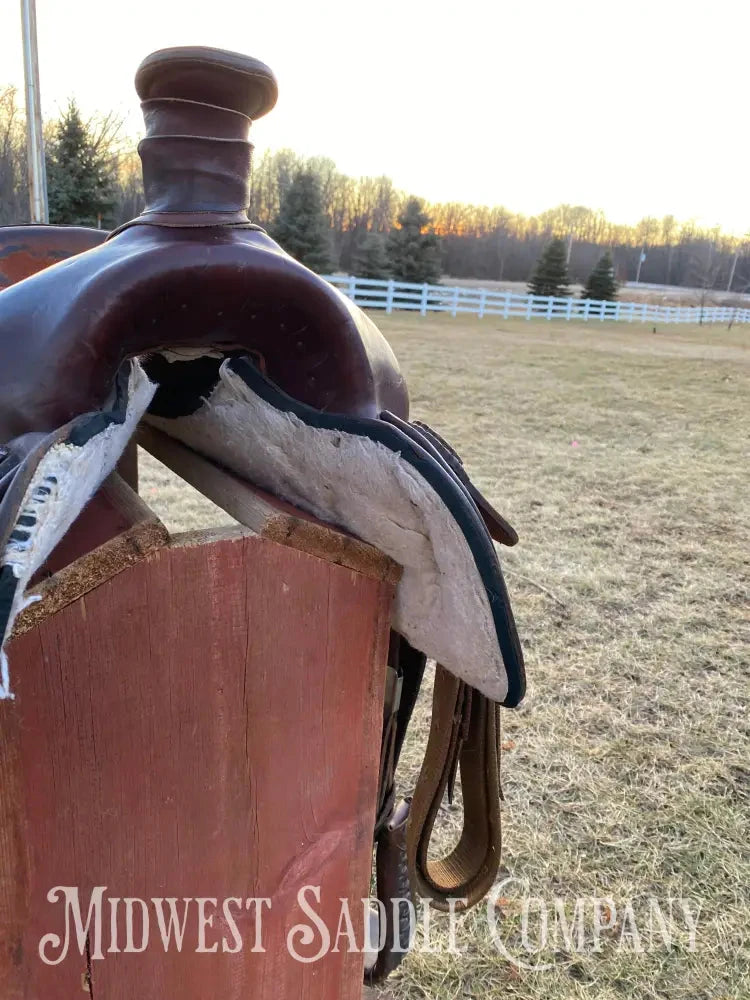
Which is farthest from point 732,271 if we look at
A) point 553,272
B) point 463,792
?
point 463,792

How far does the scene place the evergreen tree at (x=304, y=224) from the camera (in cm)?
2012

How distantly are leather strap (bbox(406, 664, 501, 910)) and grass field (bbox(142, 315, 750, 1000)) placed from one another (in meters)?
0.67

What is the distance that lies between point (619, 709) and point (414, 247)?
21.0 meters

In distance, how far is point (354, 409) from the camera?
0.67 m

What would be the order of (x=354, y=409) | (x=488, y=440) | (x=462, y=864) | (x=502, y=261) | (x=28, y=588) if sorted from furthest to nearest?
1. (x=502, y=261)
2. (x=488, y=440)
3. (x=462, y=864)
4. (x=354, y=409)
5. (x=28, y=588)

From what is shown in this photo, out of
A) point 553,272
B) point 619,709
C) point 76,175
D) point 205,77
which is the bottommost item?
point 619,709

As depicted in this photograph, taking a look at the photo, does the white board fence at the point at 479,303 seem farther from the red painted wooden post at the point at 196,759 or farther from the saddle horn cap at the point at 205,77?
the red painted wooden post at the point at 196,759

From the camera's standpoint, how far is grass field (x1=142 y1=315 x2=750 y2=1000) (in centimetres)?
156

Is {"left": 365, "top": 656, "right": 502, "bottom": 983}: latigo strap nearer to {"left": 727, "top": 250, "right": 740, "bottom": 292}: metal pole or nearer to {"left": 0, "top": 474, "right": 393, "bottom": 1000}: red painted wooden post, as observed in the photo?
{"left": 0, "top": 474, "right": 393, "bottom": 1000}: red painted wooden post

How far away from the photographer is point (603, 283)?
26703 mm

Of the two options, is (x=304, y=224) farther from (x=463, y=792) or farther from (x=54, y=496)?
(x=54, y=496)

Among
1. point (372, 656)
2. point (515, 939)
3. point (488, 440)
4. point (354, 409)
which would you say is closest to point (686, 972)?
point (515, 939)

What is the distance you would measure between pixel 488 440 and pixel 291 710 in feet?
16.7

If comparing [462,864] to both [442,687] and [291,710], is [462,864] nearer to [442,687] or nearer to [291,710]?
[442,687]
